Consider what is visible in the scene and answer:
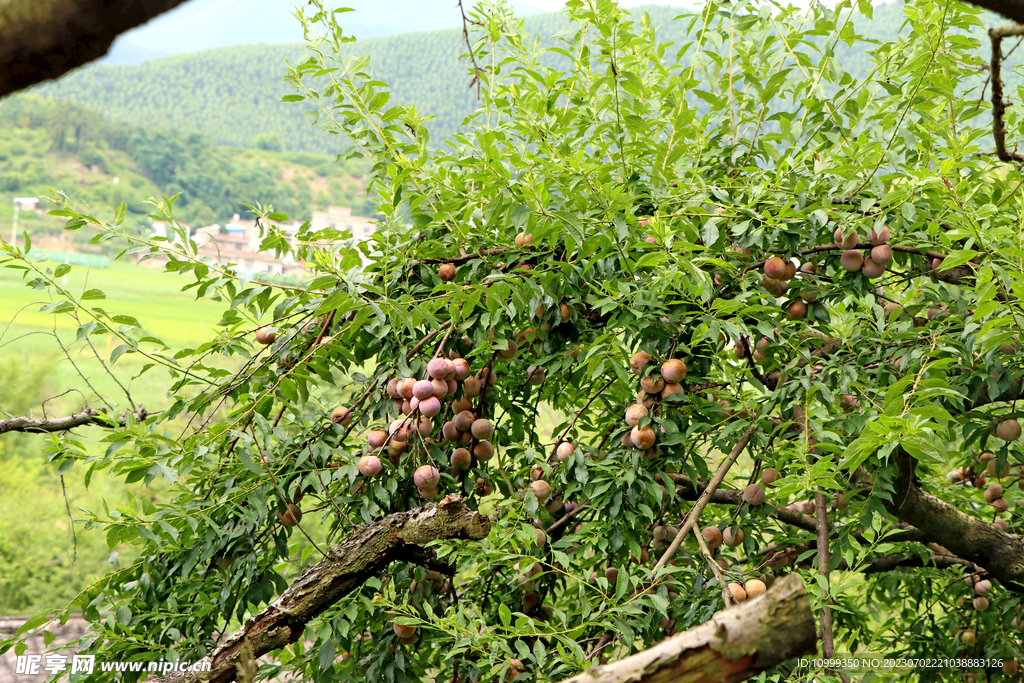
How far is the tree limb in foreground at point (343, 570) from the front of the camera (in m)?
1.18

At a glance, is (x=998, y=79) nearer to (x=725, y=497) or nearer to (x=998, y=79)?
(x=998, y=79)

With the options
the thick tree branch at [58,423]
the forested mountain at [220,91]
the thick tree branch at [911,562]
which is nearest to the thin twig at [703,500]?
the thick tree branch at [911,562]

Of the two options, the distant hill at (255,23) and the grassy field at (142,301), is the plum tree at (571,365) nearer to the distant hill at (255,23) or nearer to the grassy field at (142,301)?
the grassy field at (142,301)

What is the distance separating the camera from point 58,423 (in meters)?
1.47

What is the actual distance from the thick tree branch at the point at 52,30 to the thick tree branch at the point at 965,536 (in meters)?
1.70

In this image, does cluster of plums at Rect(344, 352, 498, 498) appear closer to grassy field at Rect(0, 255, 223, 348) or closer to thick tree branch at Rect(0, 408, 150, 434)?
thick tree branch at Rect(0, 408, 150, 434)

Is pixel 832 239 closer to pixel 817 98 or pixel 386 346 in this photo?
pixel 817 98

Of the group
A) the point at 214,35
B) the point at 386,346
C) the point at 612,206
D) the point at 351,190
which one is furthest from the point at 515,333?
the point at 214,35

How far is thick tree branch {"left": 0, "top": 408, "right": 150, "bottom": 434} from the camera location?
138cm

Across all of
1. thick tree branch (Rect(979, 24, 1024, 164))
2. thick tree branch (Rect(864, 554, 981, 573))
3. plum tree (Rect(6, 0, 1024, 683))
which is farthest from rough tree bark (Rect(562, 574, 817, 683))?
thick tree branch (Rect(864, 554, 981, 573))

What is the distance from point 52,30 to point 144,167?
33128 millimetres

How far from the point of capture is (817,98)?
1.51 metres

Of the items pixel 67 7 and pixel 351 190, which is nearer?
pixel 67 7

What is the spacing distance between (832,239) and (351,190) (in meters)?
27.4
